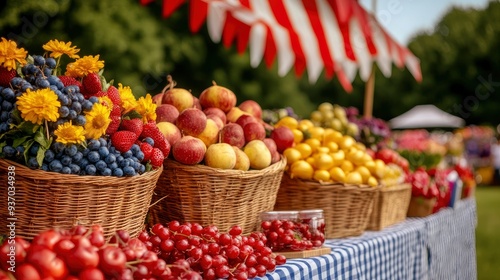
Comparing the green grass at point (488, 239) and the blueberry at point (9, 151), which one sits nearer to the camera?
the blueberry at point (9, 151)

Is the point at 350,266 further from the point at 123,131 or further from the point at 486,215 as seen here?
the point at 486,215

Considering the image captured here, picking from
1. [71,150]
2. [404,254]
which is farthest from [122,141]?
[404,254]

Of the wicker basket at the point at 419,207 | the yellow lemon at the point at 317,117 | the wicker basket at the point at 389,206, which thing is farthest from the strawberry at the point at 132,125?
the wicker basket at the point at 419,207

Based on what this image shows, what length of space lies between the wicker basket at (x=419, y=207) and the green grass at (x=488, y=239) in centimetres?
305

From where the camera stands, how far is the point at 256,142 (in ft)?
8.24

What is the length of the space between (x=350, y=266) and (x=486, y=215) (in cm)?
975

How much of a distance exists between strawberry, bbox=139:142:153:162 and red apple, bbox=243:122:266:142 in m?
0.76

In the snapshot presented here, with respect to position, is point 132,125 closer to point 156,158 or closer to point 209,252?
point 156,158

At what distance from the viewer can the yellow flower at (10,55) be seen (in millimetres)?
1739

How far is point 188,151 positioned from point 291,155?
81cm

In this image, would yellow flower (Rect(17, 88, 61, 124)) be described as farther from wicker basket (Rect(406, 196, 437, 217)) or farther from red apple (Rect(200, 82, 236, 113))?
wicker basket (Rect(406, 196, 437, 217))

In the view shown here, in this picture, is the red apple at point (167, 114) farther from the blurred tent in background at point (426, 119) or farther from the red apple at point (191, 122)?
the blurred tent in background at point (426, 119)

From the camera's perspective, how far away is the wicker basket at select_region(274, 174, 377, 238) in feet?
9.37

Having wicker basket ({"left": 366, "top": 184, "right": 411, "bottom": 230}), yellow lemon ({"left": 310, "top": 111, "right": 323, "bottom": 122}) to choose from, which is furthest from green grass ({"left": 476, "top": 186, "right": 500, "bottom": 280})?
yellow lemon ({"left": 310, "top": 111, "right": 323, "bottom": 122})
